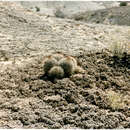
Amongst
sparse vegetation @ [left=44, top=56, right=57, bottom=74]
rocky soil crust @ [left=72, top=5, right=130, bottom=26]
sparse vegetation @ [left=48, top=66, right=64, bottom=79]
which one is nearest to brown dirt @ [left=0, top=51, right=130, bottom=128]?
sparse vegetation @ [left=48, top=66, right=64, bottom=79]

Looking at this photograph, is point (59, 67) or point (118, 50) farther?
point (118, 50)

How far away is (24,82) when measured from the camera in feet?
34.4

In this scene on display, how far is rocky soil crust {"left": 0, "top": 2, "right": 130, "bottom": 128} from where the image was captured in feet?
28.4

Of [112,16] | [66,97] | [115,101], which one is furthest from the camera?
[112,16]

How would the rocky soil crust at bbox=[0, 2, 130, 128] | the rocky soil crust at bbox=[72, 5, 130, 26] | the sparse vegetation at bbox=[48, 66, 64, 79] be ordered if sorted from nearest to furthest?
the rocky soil crust at bbox=[0, 2, 130, 128] → the sparse vegetation at bbox=[48, 66, 64, 79] → the rocky soil crust at bbox=[72, 5, 130, 26]

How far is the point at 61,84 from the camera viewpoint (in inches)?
403

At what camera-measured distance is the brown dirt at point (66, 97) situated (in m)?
8.54

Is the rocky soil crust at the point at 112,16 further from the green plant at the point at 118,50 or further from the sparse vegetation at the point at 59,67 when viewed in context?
the sparse vegetation at the point at 59,67

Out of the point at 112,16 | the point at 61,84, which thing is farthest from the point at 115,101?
the point at 112,16

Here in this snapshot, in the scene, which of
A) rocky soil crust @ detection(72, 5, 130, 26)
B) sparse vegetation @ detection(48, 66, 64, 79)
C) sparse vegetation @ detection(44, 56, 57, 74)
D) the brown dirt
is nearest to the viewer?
the brown dirt

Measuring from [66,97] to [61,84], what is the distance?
27.9 inches

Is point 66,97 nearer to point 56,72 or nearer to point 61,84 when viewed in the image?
point 61,84

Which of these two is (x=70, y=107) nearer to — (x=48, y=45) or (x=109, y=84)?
(x=109, y=84)

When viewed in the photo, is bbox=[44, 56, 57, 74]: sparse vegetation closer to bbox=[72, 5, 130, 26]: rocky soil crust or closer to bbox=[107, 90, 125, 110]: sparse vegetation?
bbox=[107, 90, 125, 110]: sparse vegetation
